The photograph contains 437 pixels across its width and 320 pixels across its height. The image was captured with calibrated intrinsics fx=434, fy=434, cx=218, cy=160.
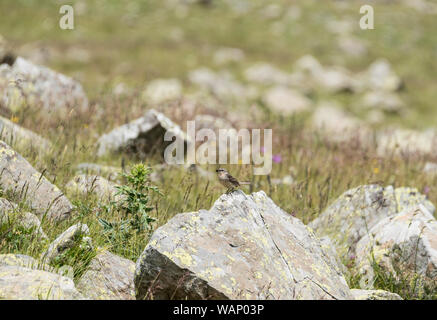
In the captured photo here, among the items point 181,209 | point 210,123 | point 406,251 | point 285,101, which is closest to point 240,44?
point 285,101

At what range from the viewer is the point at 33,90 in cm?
824

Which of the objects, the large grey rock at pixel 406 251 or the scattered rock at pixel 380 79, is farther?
the scattered rock at pixel 380 79

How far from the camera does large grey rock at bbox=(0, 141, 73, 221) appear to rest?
402 cm

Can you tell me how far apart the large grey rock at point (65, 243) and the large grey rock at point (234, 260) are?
58 cm

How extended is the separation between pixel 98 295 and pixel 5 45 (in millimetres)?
7582

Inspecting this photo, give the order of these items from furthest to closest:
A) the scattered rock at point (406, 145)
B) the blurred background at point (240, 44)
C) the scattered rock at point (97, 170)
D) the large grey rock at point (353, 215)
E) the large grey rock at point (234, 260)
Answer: the blurred background at point (240, 44)
the scattered rock at point (406, 145)
the scattered rock at point (97, 170)
the large grey rock at point (353, 215)
the large grey rock at point (234, 260)

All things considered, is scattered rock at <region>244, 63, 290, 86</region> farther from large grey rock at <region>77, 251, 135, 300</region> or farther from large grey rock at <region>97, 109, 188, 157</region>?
large grey rock at <region>77, 251, 135, 300</region>

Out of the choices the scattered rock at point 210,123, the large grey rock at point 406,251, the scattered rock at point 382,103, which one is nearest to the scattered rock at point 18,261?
the large grey rock at point 406,251

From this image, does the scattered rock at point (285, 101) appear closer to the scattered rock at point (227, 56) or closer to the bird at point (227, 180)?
the scattered rock at point (227, 56)

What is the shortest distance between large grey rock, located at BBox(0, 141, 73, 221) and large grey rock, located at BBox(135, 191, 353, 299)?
1237 millimetres

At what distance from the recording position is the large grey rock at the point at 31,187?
4.02 m

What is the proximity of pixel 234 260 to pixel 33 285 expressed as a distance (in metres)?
1.44

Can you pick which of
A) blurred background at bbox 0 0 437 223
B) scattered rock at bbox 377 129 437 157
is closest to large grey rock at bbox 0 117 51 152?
blurred background at bbox 0 0 437 223

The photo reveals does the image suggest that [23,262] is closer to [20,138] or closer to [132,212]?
[132,212]
